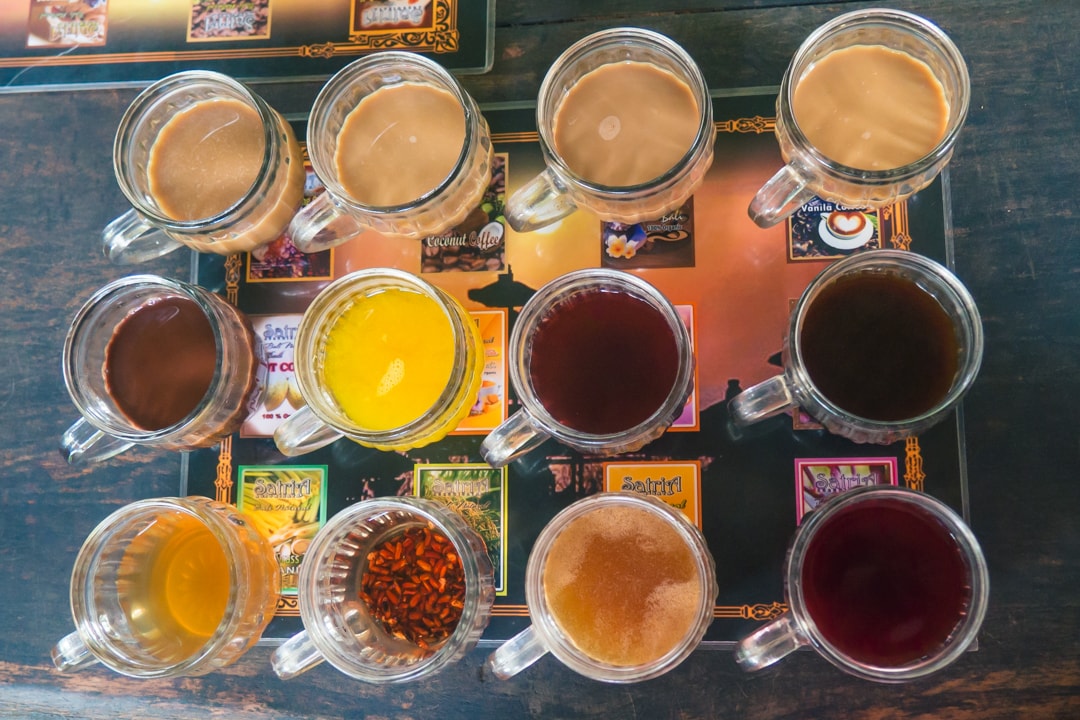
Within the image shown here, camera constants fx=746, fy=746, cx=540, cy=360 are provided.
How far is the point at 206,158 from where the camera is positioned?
118 centimetres

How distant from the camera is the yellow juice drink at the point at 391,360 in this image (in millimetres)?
1093

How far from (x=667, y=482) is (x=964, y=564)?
0.41 meters

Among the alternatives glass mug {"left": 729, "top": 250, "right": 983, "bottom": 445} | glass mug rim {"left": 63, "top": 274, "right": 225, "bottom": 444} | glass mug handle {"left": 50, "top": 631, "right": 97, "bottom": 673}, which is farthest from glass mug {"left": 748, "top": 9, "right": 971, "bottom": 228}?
glass mug handle {"left": 50, "top": 631, "right": 97, "bottom": 673}

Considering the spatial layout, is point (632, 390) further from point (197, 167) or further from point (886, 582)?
point (197, 167)

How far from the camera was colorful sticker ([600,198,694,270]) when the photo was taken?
45.2 inches

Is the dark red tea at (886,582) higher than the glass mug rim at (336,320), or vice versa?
the glass mug rim at (336,320)

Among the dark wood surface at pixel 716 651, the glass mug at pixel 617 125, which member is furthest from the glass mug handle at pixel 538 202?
the dark wood surface at pixel 716 651

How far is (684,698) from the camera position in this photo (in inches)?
43.9

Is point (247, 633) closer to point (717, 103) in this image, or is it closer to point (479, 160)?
point (479, 160)

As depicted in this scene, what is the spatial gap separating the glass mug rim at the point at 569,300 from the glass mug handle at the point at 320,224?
1.00 feet

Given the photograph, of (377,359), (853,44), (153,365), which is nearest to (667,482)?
(377,359)

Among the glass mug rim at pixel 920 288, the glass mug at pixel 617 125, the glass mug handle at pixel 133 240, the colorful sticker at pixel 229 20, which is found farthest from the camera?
the colorful sticker at pixel 229 20

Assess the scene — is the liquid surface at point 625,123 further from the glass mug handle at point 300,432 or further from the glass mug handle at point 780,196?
the glass mug handle at point 300,432

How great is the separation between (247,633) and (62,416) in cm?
51
